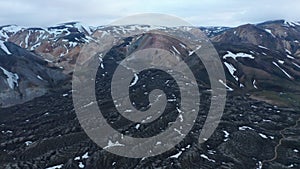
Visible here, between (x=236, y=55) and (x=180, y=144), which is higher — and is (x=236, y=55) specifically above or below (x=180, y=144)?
above

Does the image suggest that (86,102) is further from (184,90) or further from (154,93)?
(184,90)

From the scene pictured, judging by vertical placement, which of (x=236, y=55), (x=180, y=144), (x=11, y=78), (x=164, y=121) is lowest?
(x=180, y=144)

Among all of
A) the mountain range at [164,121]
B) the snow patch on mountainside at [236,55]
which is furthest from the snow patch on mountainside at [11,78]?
the snow patch on mountainside at [236,55]

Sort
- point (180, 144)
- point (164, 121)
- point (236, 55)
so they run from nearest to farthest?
point (180, 144)
point (164, 121)
point (236, 55)

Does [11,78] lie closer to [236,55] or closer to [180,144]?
[180,144]

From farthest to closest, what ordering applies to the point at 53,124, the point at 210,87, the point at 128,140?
1. the point at 210,87
2. the point at 53,124
3. the point at 128,140

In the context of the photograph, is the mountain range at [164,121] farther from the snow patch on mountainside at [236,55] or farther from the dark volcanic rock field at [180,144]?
the dark volcanic rock field at [180,144]

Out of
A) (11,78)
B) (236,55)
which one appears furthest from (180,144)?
(236,55)

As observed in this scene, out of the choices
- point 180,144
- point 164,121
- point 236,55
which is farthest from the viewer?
point 236,55

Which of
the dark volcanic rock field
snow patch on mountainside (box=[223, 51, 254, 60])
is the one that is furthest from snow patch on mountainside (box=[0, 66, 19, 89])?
snow patch on mountainside (box=[223, 51, 254, 60])

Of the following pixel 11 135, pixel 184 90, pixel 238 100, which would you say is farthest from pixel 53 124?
pixel 238 100

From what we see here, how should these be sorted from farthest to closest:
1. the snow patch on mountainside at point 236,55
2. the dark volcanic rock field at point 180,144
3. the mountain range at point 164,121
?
1. the snow patch on mountainside at point 236,55
2. the mountain range at point 164,121
3. the dark volcanic rock field at point 180,144
